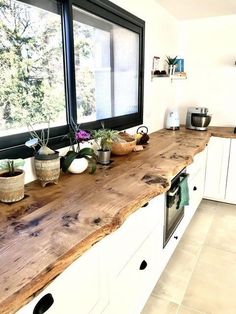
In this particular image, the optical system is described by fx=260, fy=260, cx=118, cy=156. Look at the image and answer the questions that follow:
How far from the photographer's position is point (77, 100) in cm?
188

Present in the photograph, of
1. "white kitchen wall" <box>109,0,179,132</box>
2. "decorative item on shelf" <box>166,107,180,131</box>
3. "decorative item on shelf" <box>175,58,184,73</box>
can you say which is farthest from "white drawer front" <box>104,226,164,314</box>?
"decorative item on shelf" <box>175,58,184,73</box>

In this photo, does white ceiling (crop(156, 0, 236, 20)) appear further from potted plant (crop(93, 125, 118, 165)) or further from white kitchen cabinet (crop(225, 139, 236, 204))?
potted plant (crop(93, 125, 118, 165))

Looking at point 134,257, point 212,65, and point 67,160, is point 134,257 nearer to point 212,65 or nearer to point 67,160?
point 67,160

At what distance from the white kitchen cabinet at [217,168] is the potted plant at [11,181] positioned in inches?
94.1

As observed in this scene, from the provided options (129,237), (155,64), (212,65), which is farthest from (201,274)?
(212,65)

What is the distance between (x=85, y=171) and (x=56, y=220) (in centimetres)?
65

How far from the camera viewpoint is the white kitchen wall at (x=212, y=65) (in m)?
3.28

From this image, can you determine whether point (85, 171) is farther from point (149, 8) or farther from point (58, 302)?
point (149, 8)

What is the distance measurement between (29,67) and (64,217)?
912 millimetres

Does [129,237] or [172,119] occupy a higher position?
[172,119]

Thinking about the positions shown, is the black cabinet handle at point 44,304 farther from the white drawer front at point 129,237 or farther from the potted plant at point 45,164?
the potted plant at point 45,164

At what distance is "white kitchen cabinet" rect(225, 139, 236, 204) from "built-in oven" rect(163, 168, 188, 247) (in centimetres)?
117

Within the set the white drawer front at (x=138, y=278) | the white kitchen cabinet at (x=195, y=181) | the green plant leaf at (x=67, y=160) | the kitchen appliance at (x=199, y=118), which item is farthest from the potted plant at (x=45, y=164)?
the kitchen appliance at (x=199, y=118)

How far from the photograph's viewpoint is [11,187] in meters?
1.21
